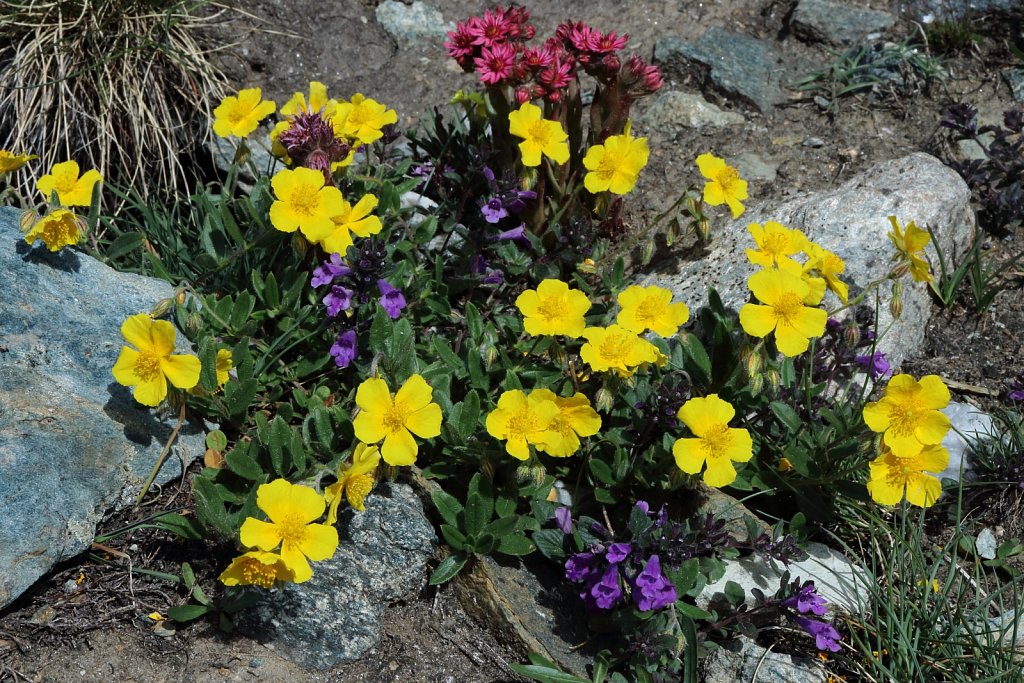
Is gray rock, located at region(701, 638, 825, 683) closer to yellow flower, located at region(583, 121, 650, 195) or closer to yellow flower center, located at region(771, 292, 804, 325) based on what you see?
yellow flower center, located at region(771, 292, 804, 325)

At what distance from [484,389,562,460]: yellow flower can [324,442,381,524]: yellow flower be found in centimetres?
38

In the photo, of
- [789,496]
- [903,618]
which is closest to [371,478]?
[789,496]

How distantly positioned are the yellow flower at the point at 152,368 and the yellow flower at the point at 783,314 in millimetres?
1805

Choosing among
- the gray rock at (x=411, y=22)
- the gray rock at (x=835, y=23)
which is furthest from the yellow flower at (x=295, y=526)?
the gray rock at (x=835, y=23)

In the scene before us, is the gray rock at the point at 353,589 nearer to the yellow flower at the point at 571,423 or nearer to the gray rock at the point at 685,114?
the yellow flower at the point at 571,423

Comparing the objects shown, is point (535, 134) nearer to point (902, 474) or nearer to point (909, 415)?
point (909, 415)

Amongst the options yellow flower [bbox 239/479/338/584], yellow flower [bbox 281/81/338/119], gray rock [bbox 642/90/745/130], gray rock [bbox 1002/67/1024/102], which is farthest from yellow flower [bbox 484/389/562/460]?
gray rock [bbox 1002/67/1024/102]

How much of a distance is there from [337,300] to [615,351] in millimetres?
1084

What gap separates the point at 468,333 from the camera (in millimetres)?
3533

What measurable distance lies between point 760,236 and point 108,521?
249cm

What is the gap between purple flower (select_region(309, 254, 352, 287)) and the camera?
3.23 meters

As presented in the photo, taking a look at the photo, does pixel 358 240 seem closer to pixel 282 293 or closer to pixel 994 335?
pixel 282 293

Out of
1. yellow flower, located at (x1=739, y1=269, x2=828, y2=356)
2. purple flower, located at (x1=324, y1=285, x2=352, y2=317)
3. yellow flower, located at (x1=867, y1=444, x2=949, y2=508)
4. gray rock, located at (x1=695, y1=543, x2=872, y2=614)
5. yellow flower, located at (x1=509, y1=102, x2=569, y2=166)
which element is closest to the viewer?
yellow flower, located at (x1=867, y1=444, x2=949, y2=508)

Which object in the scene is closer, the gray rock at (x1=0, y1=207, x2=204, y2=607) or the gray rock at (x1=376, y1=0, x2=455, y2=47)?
the gray rock at (x1=0, y1=207, x2=204, y2=607)
